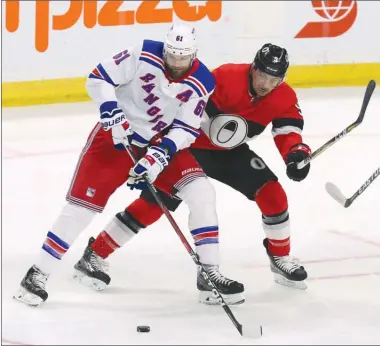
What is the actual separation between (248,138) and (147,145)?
0.38m

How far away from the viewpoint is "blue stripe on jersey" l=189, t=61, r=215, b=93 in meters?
3.88

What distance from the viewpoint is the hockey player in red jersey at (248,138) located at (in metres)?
4.00

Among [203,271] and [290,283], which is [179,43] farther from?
[290,283]

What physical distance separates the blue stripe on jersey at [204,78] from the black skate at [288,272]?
0.71m

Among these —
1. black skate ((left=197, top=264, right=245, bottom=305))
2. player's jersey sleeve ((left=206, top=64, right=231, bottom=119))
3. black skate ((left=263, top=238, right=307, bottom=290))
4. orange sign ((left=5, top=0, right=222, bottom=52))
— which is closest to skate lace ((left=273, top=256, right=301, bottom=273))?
black skate ((left=263, top=238, right=307, bottom=290))

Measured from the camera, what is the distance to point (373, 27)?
7.05m

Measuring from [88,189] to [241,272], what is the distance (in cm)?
78

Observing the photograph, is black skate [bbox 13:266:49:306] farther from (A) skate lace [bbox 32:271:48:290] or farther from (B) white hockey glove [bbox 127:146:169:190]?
(B) white hockey glove [bbox 127:146:169:190]

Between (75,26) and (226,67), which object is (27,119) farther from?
(226,67)

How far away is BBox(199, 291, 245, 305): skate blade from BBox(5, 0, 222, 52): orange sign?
10.1ft

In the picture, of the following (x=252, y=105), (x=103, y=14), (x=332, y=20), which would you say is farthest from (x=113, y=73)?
(x=332, y=20)

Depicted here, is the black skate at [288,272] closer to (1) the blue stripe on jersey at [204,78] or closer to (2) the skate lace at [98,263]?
(2) the skate lace at [98,263]

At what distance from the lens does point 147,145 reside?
395 centimetres

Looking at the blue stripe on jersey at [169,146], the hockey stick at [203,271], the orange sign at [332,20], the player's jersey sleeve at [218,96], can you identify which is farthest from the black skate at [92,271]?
the orange sign at [332,20]
